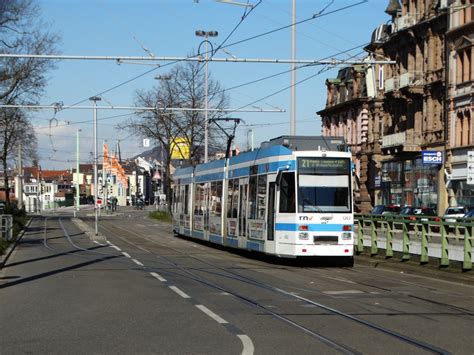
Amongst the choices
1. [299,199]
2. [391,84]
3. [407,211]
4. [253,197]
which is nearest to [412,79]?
[391,84]

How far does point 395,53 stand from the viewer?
2306 inches

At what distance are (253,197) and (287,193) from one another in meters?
2.62

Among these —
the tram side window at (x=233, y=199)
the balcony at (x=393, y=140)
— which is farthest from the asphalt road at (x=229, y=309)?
the balcony at (x=393, y=140)

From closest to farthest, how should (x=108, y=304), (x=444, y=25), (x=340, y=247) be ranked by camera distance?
(x=108, y=304)
(x=340, y=247)
(x=444, y=25)

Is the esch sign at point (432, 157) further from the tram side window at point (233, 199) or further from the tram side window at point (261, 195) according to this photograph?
the tram side window at point (261, 195)

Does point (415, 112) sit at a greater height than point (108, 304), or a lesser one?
greater

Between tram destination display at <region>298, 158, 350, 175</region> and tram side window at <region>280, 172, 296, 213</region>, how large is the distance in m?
0.37

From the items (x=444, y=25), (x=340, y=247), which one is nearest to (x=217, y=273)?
(x=340, y=247)

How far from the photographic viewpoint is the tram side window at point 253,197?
78.1 ft

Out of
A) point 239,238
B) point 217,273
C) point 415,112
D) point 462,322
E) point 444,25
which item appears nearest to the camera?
point 462,322

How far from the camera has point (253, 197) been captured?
2408 centimetres

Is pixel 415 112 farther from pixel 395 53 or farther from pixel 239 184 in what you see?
pixel 239 184

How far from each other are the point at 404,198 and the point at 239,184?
32958mm

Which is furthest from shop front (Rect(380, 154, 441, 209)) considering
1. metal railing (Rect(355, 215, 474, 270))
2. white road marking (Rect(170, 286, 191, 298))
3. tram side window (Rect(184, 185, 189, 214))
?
white road marking (Rect(170, 286, 191, 298))
